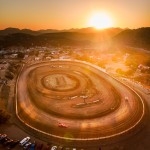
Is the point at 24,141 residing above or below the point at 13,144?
above

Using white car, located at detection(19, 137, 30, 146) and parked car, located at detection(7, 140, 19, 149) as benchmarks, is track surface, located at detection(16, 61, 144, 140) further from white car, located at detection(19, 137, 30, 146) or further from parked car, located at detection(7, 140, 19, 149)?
parked car, located at detection(7, 140, 19, 149)

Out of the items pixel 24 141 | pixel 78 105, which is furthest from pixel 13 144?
pixel 78 105

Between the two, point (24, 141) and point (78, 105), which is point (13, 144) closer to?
point (24, 141)

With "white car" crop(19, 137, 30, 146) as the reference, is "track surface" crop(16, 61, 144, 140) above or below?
above

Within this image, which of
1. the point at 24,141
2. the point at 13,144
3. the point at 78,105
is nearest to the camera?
the point at 13,144

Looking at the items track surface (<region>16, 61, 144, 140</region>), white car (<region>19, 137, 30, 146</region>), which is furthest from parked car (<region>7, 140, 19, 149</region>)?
track surface (<region>16, 61, 144, 140</region>)

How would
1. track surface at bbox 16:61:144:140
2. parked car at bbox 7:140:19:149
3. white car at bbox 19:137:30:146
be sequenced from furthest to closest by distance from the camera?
1. track surface at bbox 16:61:144:140
2. white car at bbox 19:137:30:146
3. parked car at bbox 7:140:19:149

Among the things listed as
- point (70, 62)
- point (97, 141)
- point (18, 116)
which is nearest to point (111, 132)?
point (97, 141)

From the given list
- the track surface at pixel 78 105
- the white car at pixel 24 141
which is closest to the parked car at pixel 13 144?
the white car at pixel 24 141

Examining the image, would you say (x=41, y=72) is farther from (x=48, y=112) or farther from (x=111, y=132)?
(x=111, y=132)

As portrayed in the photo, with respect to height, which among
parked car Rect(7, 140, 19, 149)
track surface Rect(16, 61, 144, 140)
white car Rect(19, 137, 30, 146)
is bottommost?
parked car Rect(7, 140, 19, 149)
